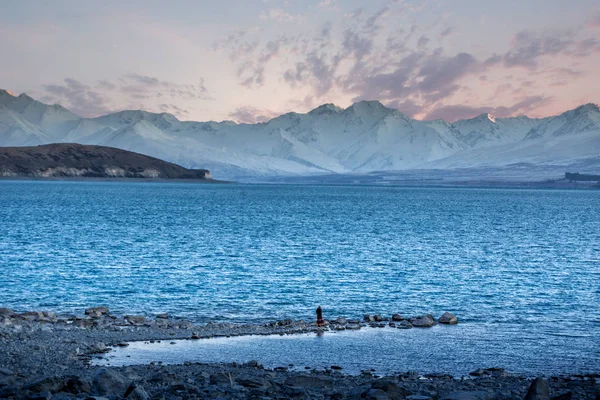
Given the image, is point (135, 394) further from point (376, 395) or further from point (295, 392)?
point (376, 395)

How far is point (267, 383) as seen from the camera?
64.7 ft

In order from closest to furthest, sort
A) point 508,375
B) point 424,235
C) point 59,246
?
point 508,375, point 59,246, point 424,235

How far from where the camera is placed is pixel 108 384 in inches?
706

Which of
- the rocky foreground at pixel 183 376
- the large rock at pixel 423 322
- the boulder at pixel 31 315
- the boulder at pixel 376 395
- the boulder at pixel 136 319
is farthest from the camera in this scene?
the large rock at pixel 423 322

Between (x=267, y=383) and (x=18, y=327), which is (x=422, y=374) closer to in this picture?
(x=267, y=383)

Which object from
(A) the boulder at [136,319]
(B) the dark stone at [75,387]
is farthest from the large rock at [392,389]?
(A) the boulder at [136,319]

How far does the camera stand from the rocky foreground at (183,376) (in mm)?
18000

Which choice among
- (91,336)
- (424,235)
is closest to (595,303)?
(91,336)

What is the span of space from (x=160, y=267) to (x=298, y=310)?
18801 mm

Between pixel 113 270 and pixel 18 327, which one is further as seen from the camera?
pixel 113 270

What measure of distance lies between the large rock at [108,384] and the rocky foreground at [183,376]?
0.09ft

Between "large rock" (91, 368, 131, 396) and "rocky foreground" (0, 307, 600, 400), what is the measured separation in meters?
0.03

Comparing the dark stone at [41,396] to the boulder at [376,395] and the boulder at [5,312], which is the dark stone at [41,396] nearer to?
the boulder at [376,395]

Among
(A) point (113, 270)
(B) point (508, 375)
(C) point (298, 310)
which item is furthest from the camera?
(A) point (113, 270)
